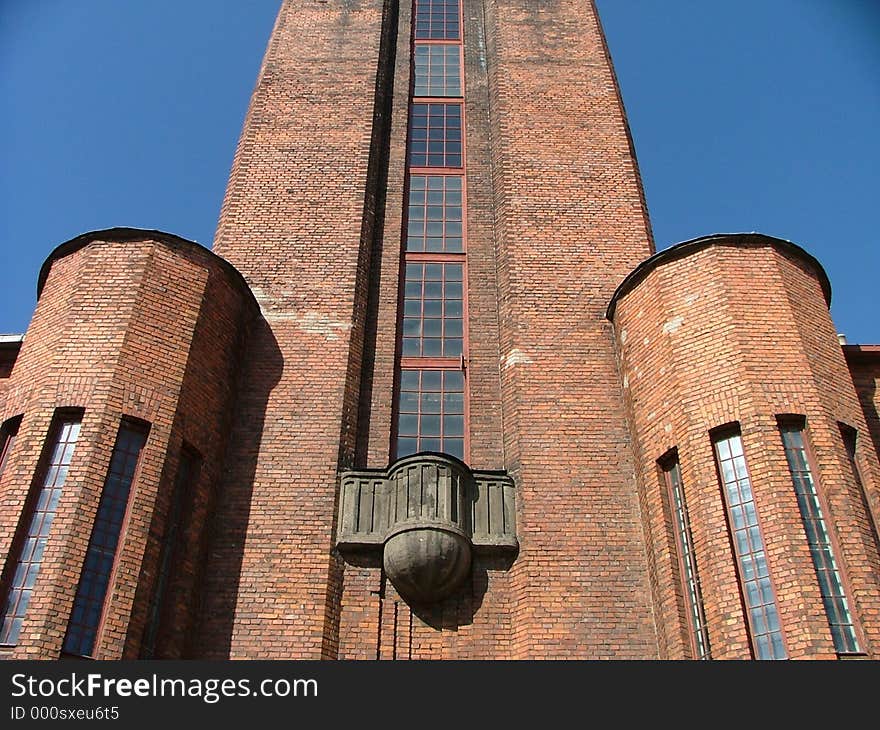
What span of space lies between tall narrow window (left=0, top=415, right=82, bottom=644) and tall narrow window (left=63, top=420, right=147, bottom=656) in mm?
495

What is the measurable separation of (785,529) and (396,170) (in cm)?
1090

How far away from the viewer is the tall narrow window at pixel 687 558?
Result: 446 inches

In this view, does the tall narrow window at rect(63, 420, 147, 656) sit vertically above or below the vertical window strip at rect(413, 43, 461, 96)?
below

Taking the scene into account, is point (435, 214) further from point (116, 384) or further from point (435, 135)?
point (116, 384)

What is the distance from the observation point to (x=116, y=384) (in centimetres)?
1234

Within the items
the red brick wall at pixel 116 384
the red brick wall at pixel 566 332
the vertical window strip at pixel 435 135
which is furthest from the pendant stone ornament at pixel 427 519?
the vertical window strip at pixel 435 135

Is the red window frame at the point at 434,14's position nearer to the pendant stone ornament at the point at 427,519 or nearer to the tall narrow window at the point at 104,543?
the pendant stone ornament at the point at 427,519

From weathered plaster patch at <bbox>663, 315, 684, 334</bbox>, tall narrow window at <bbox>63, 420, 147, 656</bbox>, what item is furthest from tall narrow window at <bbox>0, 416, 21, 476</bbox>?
weathered plaster patch at <bbox>663, 315, 684, 334</bbox>

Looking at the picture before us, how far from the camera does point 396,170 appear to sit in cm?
1912

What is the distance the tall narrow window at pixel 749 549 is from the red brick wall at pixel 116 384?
6.57m

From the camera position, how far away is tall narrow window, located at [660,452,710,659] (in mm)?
11336

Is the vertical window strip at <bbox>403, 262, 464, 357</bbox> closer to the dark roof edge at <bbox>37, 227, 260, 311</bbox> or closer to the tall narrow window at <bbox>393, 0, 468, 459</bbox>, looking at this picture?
the tall narrow window at <bbox>393, 0, 468, 459</bbox>

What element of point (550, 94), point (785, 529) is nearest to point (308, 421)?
point (785, 529)

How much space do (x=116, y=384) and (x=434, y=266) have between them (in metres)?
6.67
